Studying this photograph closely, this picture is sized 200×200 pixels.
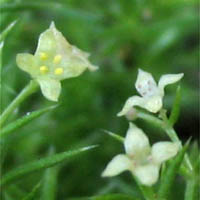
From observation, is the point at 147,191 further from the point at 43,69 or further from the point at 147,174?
the point at 43,69

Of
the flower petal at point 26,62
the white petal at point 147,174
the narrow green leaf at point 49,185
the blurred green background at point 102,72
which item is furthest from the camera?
the blurred green background at point 102,72

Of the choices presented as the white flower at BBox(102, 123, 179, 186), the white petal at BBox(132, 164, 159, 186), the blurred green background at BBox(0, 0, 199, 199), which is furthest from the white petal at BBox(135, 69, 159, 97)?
the blurred green background at BBox(0, 0, 199, 199)

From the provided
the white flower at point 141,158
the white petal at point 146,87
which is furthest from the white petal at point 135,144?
the white petal at point 146,87

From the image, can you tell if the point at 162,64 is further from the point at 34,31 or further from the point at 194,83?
the point at 34,31

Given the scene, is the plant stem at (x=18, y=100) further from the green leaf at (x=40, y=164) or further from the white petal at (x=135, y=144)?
the white petal at (x=135, y=144)

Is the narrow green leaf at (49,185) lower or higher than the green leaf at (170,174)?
lower

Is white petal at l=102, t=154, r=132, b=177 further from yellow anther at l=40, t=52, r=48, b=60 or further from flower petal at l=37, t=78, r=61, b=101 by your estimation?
yellow anther at l=40, t=52, r=48, b=60
